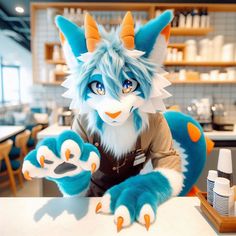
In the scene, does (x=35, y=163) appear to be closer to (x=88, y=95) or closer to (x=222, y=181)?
(x=88, y=95)

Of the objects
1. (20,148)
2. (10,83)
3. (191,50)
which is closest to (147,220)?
(20,148)

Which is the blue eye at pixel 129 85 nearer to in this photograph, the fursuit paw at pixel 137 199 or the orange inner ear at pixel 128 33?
the orange inner ear at pixel 128 33

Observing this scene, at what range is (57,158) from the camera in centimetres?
59

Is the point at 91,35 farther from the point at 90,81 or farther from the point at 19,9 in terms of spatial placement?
the point at 19,9

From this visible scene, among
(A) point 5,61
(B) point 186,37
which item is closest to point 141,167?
(B) point 186,37

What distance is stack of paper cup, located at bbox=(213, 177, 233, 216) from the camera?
0.57 m

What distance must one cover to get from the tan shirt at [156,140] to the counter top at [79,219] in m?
0.14

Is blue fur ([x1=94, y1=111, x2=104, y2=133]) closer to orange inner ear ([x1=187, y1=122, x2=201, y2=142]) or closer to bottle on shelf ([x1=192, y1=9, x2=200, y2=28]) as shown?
orange inner ear ([x1=187, y1=122, x2=201, y2=142])

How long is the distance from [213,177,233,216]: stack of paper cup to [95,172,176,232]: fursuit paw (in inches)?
6.5

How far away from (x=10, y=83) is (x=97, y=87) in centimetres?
732

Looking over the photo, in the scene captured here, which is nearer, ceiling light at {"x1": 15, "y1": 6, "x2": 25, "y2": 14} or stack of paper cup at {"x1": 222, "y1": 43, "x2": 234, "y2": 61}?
stack of paper cup at {"x1": 222, "y1": 43, "x2": 234, "y2": 61}

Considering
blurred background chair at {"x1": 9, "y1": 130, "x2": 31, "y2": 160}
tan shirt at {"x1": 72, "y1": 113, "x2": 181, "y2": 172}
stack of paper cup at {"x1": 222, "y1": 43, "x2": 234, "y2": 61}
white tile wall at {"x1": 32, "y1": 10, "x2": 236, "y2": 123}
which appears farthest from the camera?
white tile wall at {"x1": 32, "y1": 10, "x2": 236, "y2": 123}

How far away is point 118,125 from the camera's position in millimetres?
739

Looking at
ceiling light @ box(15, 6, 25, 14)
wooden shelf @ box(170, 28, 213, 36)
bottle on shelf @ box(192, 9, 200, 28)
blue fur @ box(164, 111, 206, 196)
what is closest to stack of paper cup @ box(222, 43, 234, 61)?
wooden shelf @ box(170, 28, 213, 36)
